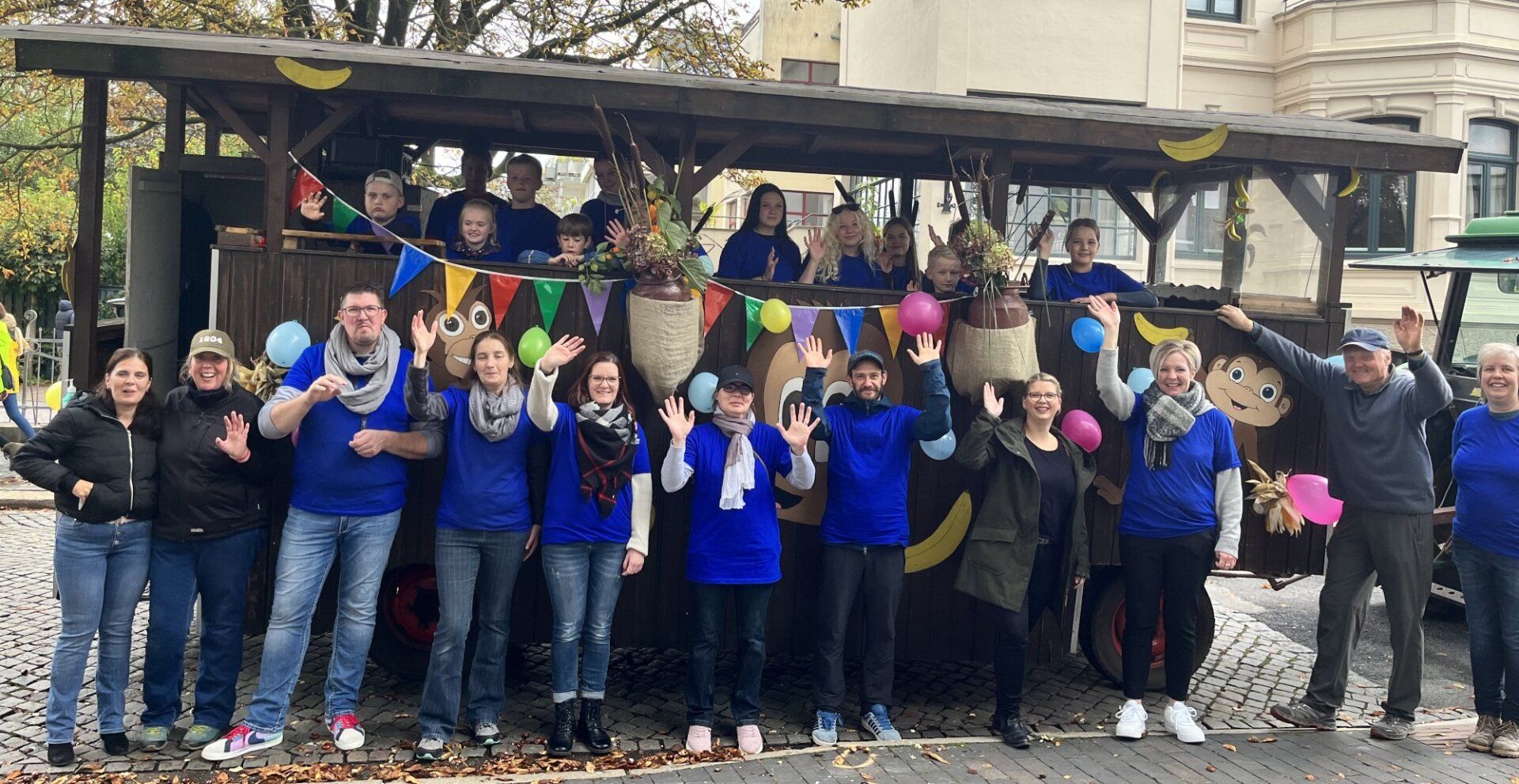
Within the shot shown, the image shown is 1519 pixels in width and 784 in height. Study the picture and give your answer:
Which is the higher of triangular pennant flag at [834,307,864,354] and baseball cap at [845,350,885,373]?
triangular pennant flag at [834,307,864,354]

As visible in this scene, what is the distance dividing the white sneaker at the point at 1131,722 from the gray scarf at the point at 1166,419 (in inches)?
47.4

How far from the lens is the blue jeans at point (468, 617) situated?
4.98 meters

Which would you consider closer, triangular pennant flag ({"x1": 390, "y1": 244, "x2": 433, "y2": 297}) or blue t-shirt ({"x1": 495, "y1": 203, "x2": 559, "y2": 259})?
triangular pennant flag ({"x1": 390, "y1": 244, "x2": 433, "y2": 297})

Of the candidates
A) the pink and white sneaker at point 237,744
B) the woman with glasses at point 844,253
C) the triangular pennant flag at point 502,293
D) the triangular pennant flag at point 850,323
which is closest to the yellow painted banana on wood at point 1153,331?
the woman with glasses at point 844,253

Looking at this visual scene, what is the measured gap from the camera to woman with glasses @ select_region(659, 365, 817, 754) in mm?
5148

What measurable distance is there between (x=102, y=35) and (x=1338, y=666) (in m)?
6.76

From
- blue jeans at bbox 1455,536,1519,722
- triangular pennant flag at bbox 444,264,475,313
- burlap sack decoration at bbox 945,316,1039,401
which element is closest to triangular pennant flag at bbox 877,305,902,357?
burlap sack decoration at bbox 945,316,1039,401

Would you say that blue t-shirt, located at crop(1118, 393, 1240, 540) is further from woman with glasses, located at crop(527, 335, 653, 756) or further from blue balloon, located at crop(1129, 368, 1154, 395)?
woman with glasses, located at crop(527, 335, 653, 756)

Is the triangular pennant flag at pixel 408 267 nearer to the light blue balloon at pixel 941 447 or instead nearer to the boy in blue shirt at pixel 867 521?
the boy in blue shirt at pixel 867 521

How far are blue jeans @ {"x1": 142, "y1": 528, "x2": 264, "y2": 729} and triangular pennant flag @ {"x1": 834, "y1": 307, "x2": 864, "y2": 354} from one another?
9.77 ft

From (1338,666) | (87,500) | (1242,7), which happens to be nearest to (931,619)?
(1338,666)

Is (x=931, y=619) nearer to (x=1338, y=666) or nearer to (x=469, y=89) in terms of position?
(x=1338, y=666)

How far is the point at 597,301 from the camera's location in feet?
18.5

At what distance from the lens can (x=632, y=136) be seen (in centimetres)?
589
